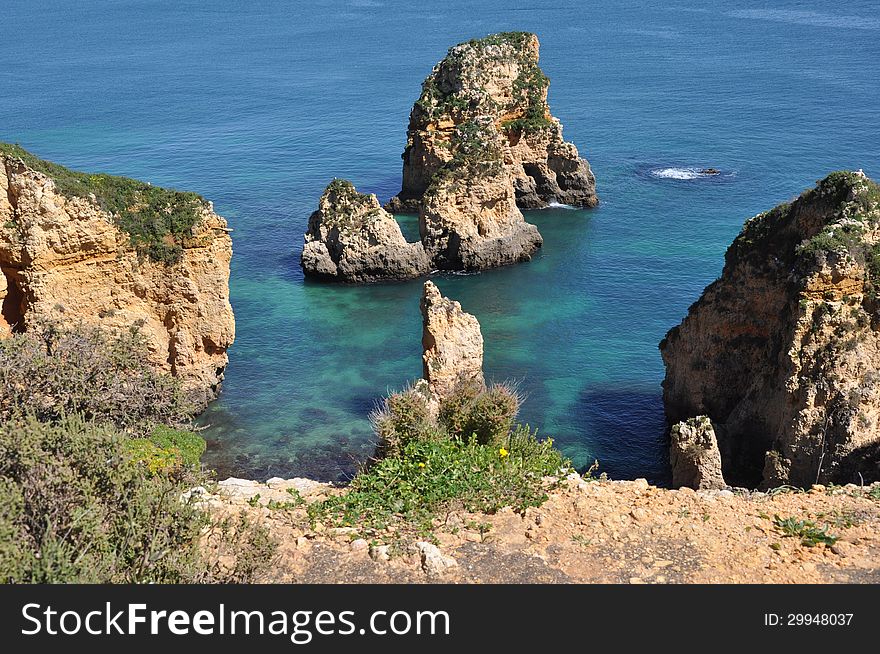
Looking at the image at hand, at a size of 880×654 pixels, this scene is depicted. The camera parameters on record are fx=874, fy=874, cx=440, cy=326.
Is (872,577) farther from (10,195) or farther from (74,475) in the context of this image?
A: (10,195)

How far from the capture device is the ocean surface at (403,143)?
4166cm

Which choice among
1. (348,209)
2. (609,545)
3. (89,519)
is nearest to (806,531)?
(609,545)

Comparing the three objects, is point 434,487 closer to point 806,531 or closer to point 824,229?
point 806,531

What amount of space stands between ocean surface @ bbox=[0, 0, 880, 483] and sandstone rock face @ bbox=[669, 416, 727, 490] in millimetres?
4850

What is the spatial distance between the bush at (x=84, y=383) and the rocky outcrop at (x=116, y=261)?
244 centimetres

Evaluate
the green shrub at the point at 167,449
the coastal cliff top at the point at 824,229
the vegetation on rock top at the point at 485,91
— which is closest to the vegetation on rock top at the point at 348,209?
the vegetation on rock top at the point at 485,91

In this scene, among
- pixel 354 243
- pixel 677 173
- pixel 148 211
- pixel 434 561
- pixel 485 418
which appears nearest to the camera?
pixel 434 561

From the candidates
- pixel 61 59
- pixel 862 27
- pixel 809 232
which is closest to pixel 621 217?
pixel 809 232

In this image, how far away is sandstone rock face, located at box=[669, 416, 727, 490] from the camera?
29516 mm

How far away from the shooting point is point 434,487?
2097cm

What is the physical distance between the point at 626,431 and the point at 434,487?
1915 cm

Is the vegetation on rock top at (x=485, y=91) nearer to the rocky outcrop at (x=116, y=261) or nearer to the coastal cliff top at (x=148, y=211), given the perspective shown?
the rocky outcrop at (x=116, y=261)

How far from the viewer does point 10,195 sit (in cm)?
3228

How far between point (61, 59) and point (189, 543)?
144m
